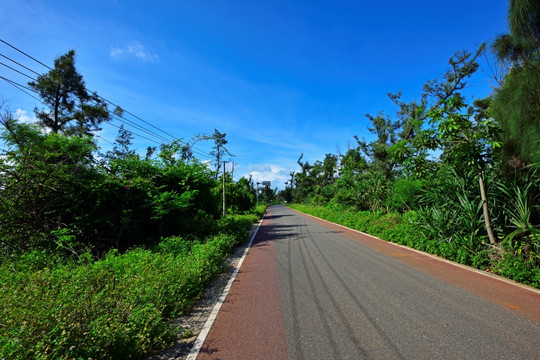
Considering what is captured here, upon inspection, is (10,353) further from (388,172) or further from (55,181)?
(388,172)

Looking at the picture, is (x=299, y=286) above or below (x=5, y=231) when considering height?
below

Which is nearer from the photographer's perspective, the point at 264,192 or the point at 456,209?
the point at 456,209

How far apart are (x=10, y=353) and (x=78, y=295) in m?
1.46

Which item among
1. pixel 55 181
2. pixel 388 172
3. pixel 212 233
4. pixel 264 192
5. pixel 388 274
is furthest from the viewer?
pixel 264 192

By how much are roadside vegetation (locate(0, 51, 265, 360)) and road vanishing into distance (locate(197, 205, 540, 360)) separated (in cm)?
97

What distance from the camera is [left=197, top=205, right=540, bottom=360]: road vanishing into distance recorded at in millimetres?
2816

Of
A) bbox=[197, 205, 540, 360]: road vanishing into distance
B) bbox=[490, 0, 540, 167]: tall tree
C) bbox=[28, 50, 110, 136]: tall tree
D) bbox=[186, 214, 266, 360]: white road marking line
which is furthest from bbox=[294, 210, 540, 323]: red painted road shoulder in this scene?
bbox=[28, 50, 110, 136]: tall tree

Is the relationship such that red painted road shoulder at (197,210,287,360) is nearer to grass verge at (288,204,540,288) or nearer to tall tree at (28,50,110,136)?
grass verge at (288,204,540,288)

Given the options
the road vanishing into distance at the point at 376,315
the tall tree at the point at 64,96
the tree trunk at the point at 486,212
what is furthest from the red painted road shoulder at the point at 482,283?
the tall tree at the point at 64,96

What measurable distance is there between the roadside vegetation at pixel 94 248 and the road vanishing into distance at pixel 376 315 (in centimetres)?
97

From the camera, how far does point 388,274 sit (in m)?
5.59

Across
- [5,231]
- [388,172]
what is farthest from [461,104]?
[388,172]

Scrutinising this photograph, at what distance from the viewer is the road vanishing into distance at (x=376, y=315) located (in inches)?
111

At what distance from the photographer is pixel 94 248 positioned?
739cm
